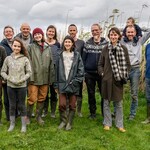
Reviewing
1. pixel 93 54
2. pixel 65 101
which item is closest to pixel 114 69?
pixel 93 54

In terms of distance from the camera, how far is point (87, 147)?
5652mm

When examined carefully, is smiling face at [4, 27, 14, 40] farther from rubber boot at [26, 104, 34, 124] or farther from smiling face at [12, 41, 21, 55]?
rubber boot at [26, 104, 34, 124]

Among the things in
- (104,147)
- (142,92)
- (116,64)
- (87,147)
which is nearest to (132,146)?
(104,147)

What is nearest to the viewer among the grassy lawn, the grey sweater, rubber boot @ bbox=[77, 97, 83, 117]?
the grassy lawn

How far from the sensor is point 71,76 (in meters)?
6.37

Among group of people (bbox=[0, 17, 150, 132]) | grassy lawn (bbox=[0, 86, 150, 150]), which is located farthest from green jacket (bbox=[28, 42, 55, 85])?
grassy lawn (bbox=[0, 86, 150, 150])

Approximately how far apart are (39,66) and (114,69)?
5.18ft

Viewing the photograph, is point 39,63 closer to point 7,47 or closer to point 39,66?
point 39,66

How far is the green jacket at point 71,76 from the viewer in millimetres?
6344

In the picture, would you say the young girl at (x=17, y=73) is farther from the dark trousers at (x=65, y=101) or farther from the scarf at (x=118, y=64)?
the scarf at (x=118, y=64)

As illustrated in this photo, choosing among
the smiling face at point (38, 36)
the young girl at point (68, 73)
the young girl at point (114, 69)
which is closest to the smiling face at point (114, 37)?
the young girl at point (114, 69)

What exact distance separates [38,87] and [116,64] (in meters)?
1.76

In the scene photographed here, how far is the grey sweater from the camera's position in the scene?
19.7 ft

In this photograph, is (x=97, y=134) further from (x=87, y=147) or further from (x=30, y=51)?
(x=30, y=51)
